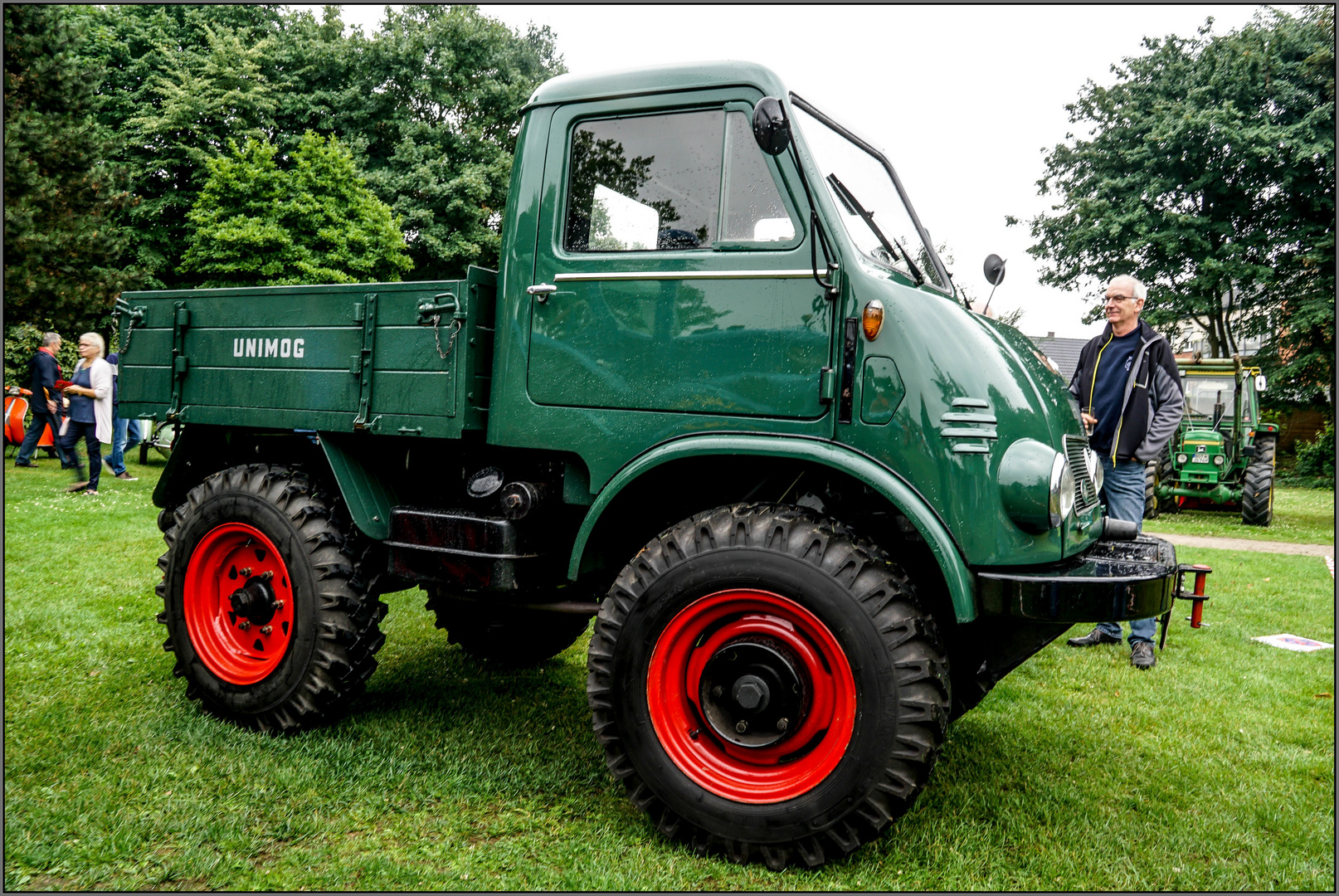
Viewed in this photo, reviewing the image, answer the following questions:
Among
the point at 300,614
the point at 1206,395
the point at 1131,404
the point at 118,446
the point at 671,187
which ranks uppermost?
the point at 671,187

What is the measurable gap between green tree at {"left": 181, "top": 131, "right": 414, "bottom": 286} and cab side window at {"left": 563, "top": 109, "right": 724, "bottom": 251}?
779 inches

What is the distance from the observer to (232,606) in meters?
3.96

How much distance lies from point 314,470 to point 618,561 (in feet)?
5.48

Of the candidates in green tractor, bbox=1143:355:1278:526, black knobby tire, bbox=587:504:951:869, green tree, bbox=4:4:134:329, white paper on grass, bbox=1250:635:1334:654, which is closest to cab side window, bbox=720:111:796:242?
black knobby tire, bbox=587:504:951:869

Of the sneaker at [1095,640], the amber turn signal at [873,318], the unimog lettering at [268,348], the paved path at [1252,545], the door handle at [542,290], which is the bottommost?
the paved path at [1252,545]

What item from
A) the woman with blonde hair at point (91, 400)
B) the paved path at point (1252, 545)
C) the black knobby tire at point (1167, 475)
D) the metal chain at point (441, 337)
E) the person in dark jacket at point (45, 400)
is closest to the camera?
the metal chain at point (441, 337)

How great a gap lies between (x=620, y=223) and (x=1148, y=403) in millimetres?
3484

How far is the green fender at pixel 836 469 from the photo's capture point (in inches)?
106

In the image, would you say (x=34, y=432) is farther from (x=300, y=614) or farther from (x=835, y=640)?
(x=835, y=640)

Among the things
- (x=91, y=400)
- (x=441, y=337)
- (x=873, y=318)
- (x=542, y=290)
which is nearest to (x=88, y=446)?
(x=91, y=400)

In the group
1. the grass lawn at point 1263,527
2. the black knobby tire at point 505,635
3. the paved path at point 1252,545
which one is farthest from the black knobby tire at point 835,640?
the grass lawn at point 1263,527

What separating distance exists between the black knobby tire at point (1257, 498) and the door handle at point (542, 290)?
44.8 ft

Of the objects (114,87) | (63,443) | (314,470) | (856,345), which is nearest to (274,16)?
(114,87)

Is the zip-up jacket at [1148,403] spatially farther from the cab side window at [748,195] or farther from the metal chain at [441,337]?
the metal chain at [441,337]
